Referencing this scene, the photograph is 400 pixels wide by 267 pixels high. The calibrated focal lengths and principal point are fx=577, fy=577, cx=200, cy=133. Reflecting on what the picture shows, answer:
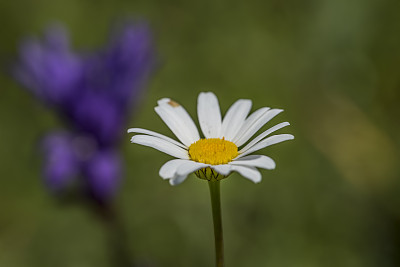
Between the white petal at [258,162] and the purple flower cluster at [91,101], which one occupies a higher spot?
the purple flower cluster at [91,101]

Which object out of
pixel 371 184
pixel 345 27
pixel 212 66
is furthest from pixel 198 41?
pixel 371 184

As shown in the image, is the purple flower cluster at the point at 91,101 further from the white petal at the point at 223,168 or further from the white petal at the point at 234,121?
the white petal at the point at 223,168

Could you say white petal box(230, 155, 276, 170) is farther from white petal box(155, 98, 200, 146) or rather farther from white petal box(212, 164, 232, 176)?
white petal box(155, 98, 200, 146)

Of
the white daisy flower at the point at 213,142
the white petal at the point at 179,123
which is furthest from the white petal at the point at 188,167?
the white petal at the point at 179,123

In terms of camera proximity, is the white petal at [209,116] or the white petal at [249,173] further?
the white petal at [209,116]

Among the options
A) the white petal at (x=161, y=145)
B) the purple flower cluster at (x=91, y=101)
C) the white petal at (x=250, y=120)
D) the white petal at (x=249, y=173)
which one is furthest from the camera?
the purple flower cluster at (x=91, y=101)

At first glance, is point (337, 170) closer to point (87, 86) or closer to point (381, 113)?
point (381, 113)
